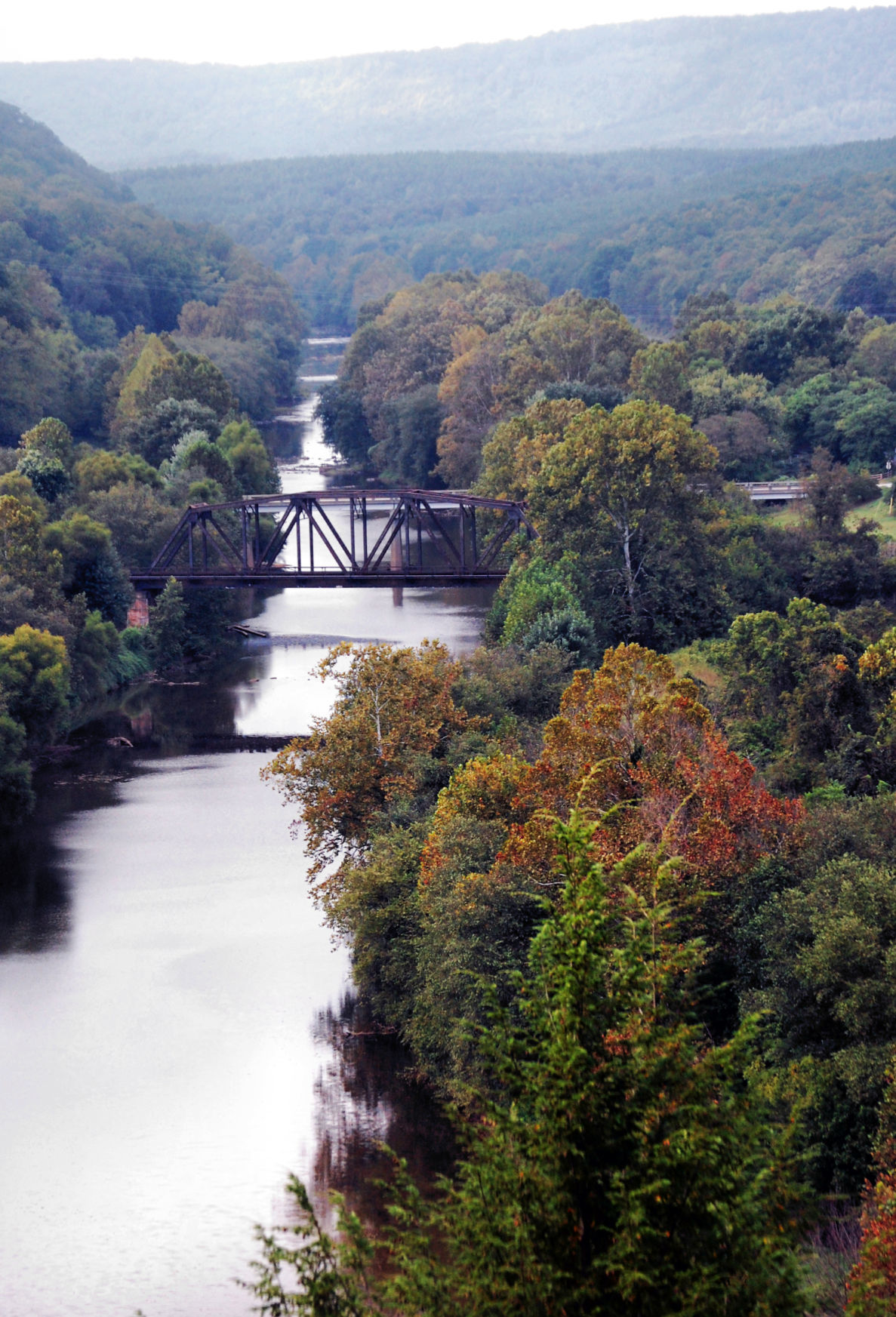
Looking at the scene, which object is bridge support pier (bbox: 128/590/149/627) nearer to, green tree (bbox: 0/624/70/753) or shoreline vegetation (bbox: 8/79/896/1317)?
shoreline vegetation (bbox: 8/79/896/1317)

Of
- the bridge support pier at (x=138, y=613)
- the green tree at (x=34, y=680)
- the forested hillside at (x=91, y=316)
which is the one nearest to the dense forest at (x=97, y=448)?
the green tree at (x=34, y=680)

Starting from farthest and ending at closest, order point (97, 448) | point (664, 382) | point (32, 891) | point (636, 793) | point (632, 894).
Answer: point (97, 448)
point (664, 382)
point (32, 891)
point (636, 793)
point (632, 894)

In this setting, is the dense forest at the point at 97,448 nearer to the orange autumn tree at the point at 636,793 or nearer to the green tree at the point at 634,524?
the green tree at the point at 634,524

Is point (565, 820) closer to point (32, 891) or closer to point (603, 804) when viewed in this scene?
point (603, 804)

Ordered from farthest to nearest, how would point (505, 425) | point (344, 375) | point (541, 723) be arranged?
point (344, 375) < point (505, 425) < point (541, 723)

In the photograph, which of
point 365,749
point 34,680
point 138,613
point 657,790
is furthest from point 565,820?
point 138,613

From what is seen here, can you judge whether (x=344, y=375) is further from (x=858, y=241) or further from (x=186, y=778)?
(x=186, y=778)

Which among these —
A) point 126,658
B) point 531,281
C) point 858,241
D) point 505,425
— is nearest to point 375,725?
point 126,658
